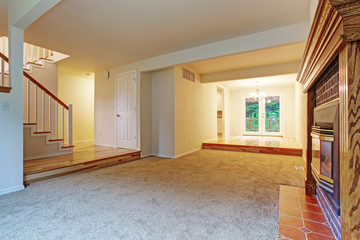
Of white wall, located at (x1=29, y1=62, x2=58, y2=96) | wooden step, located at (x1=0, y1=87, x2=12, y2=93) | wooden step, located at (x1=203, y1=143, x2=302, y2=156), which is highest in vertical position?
white wall, located at (x1=29, y1=62, x2=58, y2=96)

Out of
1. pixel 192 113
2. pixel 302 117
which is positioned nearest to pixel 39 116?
pixel 192 113

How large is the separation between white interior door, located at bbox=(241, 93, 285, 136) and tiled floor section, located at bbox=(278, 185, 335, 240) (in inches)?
263

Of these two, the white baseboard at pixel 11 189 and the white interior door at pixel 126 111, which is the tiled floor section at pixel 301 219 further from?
the white interior door at pixel 126 111

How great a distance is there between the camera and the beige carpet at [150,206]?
159 cm

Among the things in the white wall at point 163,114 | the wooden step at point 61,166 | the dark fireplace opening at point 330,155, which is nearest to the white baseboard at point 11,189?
the wooden step at point 61,166

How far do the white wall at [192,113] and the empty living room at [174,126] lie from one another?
2.2 inches

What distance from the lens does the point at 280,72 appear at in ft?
16.0

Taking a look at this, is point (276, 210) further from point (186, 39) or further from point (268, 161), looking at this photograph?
point (186, 39)

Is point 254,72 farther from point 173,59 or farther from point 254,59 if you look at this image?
point 173,59

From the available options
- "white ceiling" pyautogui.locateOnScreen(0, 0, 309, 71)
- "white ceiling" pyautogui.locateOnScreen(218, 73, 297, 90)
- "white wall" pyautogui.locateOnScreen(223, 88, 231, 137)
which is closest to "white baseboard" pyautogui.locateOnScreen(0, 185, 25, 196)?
"white ceiling" pyautogui.locateOnScreen(0, 0, 309, 71)

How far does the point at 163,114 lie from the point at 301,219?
362 cm

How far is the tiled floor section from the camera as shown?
59.9 inches

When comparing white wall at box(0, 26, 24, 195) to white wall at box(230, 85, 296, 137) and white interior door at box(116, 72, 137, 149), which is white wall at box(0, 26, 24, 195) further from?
white wall at box(230, 85, 296, 137)

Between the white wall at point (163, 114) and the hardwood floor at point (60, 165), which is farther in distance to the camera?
the white wall at point (163, 114)
